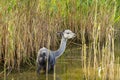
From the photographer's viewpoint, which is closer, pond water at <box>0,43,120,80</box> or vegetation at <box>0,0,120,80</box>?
vegetation at <box>0,0,120,80</box>

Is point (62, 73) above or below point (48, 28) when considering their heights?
below

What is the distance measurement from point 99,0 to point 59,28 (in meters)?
1.15

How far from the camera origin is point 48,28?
295 inches

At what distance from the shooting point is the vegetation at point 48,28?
6.04m

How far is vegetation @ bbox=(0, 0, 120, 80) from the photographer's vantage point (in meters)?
6.04

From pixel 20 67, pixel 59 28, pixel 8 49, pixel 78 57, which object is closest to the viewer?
pixel 8 49

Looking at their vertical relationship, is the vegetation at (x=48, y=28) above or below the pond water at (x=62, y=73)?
above

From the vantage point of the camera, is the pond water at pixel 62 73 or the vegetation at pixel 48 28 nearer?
the vegetation at pixel 48 28

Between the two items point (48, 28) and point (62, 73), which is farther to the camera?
point (48, 28)

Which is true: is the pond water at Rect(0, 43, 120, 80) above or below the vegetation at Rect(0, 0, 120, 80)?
below

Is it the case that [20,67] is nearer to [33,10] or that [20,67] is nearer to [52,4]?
[33,10]

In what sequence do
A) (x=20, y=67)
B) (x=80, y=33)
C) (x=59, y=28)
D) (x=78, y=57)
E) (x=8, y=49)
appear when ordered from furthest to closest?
(x=80, y=33), (x=59, y=28), (x=78, y=57), (x=20, y=67), (x=8, y=49)

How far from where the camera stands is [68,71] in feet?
22.4

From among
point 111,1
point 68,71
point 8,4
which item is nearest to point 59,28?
point 111,1
